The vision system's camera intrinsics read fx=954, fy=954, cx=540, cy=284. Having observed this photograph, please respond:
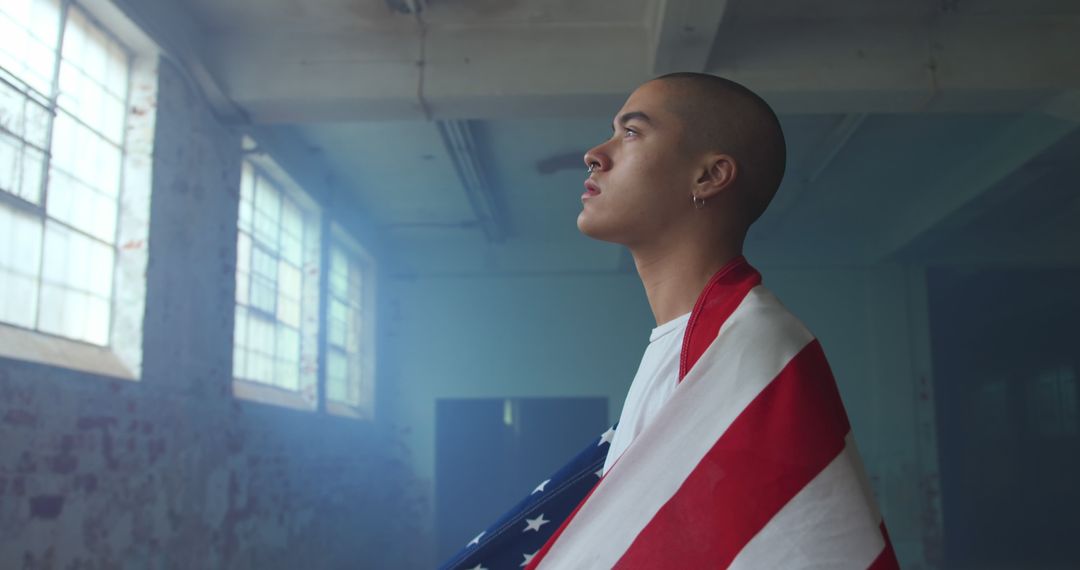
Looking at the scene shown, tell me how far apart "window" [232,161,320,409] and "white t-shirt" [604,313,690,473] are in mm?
5905

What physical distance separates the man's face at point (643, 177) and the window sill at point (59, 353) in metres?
3.30

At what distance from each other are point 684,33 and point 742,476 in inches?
179

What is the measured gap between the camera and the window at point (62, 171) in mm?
4145

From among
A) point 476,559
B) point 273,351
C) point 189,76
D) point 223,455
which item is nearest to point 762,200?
point 476,559

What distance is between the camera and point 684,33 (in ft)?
17.0

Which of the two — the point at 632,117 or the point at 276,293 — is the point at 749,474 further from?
the point at 276,293

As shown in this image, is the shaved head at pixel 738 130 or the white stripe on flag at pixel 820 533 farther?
the shaved head at pixel 738 130

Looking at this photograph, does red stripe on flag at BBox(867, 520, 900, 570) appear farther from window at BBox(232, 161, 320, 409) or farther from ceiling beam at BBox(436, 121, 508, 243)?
ceiling beam at BBox(436, 121, 508, 243)

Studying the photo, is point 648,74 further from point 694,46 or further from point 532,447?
point 532,447

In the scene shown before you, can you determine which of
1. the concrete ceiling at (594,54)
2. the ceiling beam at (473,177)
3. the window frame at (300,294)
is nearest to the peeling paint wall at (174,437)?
the window frame at (300,294)

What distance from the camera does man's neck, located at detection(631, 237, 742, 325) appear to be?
128 cm

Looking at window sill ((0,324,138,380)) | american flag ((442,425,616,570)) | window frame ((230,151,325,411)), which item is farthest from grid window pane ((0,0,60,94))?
american flag ((442,425,616,570))

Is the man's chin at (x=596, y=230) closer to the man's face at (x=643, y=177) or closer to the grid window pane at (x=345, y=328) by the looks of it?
the man's face at (x=643, y=177)

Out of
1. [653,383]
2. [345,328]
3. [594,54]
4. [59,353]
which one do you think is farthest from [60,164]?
[345,328]
